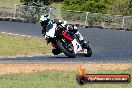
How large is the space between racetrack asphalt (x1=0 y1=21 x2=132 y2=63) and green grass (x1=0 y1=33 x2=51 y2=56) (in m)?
2.54

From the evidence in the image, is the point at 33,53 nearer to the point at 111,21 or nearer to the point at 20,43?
the point at 20,43

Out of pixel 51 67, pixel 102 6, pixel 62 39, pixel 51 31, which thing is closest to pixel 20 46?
pixel 51 67

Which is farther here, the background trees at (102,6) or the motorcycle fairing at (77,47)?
the background trees at (102,6)

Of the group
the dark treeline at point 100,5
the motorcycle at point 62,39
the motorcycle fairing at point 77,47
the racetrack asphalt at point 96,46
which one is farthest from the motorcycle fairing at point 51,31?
the dark treeline at point 100,5

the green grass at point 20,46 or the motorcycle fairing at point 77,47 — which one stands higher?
the motorcycle fairing at point 77,47

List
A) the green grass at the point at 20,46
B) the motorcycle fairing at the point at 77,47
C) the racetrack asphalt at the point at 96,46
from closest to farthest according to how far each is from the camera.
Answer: the motorcycle fairing at the point at 77,47 → the racetrack asphalt at the point at 96,46 → the green grass at the point at 20,46

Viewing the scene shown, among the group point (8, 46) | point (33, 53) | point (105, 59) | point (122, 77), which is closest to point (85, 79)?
point (122, 77)

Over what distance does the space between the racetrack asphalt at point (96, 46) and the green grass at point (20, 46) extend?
2.54m

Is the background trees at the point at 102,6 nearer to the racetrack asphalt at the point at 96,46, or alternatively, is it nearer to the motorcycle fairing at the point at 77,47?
the racetrack asphalt at the point at 96,46

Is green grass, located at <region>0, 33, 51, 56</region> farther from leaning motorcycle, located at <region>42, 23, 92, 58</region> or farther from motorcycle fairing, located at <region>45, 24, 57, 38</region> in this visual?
motorcycle fairing, located at <region>45, 24, 57, 38</region>

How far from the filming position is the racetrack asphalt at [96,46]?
19656 millimetres

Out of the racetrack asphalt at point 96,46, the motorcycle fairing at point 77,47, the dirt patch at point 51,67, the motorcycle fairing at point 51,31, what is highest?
the motorcycle fairing at point 51,31

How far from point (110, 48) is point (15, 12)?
60.8 ft

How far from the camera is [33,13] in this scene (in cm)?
4319
